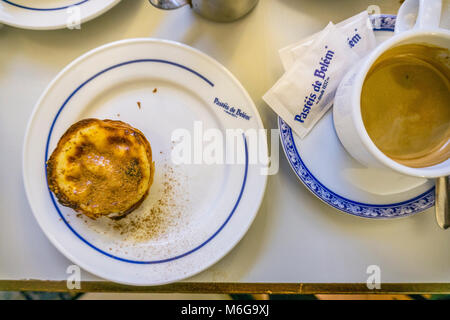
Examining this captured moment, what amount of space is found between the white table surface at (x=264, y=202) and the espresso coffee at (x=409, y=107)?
0.21 meters

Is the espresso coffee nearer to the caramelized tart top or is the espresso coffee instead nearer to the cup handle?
the cup handle

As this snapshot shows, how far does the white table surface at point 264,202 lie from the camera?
79 cm

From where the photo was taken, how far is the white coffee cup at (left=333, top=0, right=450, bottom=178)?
22.0 inches

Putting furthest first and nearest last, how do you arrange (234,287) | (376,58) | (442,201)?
(234,287) → (442,201) → (376,58)

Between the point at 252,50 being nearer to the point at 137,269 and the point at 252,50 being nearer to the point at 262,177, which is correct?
the point at 262,177

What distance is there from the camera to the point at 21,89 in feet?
2.70

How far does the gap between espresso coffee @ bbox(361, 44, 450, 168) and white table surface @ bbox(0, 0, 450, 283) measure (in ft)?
0.69

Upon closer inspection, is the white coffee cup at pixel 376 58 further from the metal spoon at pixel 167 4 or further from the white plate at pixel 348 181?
the metal spoon at pixel 167 4

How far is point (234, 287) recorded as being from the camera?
0.78 metres

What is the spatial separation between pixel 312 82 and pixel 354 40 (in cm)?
14

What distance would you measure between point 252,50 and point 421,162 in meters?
0.49

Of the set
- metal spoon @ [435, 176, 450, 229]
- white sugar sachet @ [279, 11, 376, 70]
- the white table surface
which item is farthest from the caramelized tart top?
metal spoon @ [435, 176, 450, 229]

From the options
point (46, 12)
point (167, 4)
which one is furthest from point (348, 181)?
point (46, 12)

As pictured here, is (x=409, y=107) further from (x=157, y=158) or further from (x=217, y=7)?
(x=157, y=158)
